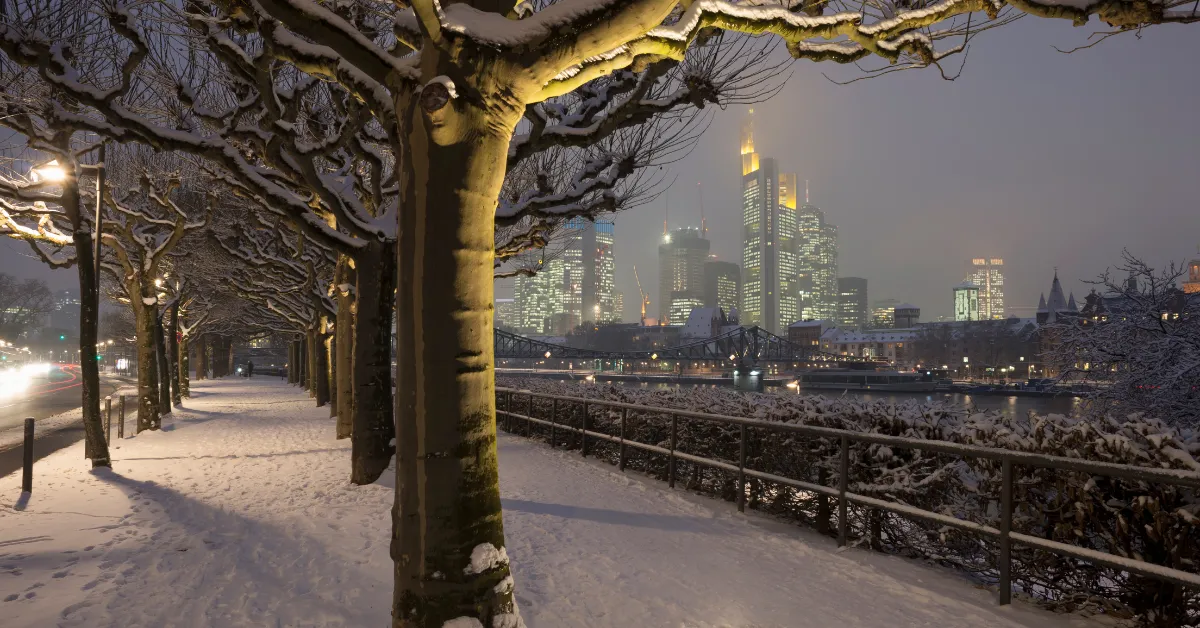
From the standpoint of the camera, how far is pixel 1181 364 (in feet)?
43.8

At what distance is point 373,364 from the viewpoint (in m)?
8.50

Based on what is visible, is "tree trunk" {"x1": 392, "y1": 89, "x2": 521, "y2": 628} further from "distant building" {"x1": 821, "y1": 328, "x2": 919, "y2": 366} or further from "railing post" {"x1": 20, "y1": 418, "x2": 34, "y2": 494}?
"distant building" {"x1": 821, "y1": 328, "x2": 919, "y2": 366}

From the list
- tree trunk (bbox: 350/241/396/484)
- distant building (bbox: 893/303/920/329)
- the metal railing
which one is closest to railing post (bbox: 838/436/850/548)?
the metal railing

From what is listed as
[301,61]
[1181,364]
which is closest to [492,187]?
[301,61]

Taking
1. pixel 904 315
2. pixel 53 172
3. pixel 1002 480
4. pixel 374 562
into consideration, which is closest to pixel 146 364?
pixel 53 172

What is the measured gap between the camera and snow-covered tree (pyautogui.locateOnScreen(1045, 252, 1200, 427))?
13.9 meters

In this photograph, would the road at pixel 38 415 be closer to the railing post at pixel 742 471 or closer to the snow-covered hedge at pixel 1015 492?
the railing post at pixel 742 471

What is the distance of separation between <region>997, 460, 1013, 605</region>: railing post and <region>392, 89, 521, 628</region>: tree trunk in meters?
3.61

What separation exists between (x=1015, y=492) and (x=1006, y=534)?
472 millimetres

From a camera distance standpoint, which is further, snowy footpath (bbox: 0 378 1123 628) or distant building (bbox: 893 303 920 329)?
distant building (bbox: 893 303 920 329)

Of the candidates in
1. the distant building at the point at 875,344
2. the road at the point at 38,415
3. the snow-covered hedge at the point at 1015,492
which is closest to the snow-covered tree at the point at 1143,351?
the snow-covered hedge at the point at 1015,492

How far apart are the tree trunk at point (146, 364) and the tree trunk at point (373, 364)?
27.9 ft

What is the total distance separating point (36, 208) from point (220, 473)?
6.51 m

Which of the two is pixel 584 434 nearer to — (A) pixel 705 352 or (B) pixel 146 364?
(B) pixel 146 364
